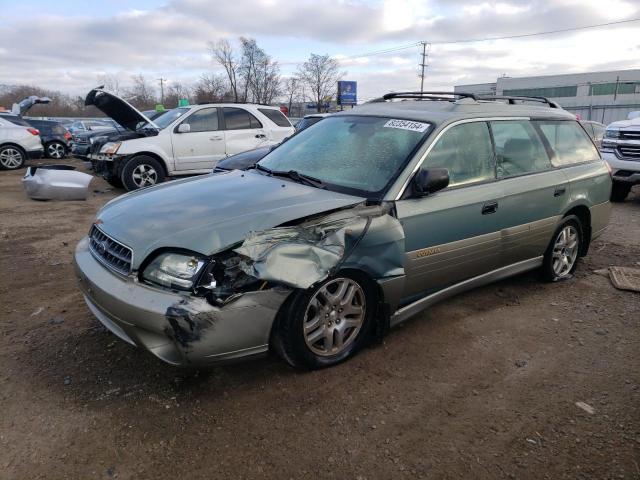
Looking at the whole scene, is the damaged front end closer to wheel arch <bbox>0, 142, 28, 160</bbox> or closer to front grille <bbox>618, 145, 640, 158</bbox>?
front grille <bbox>618, 145, 640, 158</bbox>

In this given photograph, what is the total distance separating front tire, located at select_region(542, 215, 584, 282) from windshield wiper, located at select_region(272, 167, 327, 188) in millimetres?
2455

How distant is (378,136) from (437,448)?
2.22 metres

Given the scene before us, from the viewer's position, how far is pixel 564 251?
4680 mm

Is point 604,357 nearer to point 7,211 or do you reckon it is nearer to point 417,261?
point 417,261

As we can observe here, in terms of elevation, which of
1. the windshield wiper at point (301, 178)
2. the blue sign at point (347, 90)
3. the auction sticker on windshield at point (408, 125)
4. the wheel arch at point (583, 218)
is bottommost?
the wheel arch at point (583, 218)

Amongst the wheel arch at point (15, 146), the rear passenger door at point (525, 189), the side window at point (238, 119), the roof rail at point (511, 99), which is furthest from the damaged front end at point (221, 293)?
the wheel arch at point (15, 146)

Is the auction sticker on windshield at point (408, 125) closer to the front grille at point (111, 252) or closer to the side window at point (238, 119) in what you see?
the front grille at point (111, 252)

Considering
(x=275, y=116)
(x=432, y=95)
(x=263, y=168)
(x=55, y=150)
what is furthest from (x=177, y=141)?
(x=55, y=150)

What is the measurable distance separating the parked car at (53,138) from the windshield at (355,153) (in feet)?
49.1

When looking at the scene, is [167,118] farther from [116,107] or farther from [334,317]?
[334,317]

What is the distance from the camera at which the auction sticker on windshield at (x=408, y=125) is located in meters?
3.46

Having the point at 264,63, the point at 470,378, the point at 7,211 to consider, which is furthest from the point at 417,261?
the point at 264,63

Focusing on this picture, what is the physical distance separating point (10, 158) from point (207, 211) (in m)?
13.6

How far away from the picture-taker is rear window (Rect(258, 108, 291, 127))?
33.3 feet
